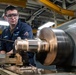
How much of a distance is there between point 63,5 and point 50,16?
100cm

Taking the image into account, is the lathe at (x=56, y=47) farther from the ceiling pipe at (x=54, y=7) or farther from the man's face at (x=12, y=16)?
the ceiling pipe at (x=54, y=7)

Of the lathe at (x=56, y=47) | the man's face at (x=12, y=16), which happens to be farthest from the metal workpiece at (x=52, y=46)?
the man's face at (x=12, y=16)

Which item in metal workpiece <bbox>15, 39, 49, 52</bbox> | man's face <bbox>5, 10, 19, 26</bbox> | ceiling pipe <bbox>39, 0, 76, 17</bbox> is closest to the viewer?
metal workpiece <bbox>15, 39, 49, 52</bbox>

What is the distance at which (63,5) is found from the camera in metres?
3.44

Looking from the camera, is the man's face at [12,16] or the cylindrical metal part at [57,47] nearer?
the cylindrical metal part at [57,47]

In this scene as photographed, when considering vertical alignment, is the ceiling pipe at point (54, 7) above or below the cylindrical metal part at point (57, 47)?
above

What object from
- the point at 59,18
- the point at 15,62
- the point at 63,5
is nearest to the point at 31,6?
the point at 63,5

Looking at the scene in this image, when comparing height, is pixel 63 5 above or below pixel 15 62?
above

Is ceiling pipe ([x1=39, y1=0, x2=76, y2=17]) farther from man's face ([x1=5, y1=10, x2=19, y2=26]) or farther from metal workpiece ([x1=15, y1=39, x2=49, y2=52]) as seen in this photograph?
metal workpiece ([x1=15, y1=39, x2=49, y2=52])

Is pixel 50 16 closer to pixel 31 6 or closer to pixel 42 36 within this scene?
pixel 31 6

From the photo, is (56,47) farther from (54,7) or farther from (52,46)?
(54,7)

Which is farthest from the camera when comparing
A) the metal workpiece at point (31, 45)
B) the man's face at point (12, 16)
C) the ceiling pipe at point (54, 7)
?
the ceiling pipe at point (54, 7)

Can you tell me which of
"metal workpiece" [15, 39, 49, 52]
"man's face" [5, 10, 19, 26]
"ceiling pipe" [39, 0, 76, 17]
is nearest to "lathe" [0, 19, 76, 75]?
"metal workpiece" [15, 39, 49, 52]

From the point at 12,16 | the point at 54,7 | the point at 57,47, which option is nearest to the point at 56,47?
the point at 57,47
